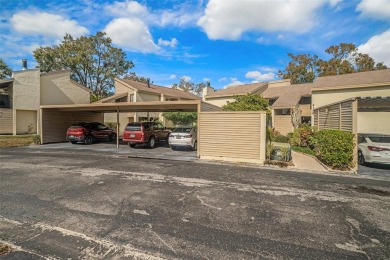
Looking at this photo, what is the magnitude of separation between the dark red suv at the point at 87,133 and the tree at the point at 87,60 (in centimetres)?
2161

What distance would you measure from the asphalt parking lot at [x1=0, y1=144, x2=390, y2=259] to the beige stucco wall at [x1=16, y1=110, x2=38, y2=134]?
16001 mm

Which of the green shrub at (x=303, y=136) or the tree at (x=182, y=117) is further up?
the tree at (x=182, y=117)

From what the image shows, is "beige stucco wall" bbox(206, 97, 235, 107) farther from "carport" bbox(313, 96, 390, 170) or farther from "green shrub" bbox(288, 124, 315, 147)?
"carport" bbox(313, 96, 390, 170)

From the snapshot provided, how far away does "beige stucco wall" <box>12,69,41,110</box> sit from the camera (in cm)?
1934

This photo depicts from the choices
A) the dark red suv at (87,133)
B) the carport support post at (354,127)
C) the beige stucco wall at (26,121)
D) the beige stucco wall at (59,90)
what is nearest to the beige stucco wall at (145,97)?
the beige stucco wall at (59,90)

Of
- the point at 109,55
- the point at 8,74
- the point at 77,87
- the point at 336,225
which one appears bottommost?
the point at 336,225

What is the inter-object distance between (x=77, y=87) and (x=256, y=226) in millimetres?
27013

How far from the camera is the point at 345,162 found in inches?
346

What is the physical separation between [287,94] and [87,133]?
22.2 meters

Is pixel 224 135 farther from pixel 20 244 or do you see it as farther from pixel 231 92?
pixel 231 92

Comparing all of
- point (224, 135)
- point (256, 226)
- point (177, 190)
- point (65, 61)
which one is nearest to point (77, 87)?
point (65, 61)

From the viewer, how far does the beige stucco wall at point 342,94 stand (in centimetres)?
1745

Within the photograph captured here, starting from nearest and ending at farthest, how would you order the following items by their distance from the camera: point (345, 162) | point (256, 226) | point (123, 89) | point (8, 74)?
point (256, 226)
point (345, 162)
point (123, 89)
point (8, 74)

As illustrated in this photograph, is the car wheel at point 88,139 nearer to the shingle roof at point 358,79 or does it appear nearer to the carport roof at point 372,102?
the carport roof at point 372,102
